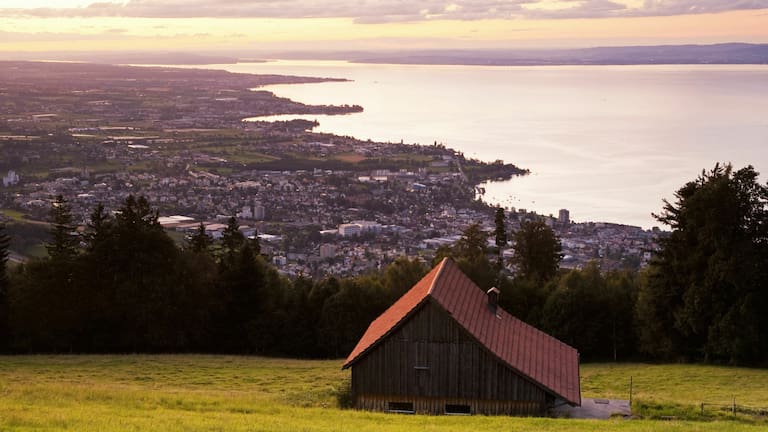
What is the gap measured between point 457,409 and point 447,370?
1.06 m

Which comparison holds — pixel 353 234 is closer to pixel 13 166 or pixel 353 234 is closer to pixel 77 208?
pixel 77 208

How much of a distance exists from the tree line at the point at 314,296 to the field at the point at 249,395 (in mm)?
3226

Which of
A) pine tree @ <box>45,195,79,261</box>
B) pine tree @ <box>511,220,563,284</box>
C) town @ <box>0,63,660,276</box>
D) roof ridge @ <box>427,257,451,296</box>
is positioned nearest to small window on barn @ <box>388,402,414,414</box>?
roof ridge @ <box>427,257,451,296</box>

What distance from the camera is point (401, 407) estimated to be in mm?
22828

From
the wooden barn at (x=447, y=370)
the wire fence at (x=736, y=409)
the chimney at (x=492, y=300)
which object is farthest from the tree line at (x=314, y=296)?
the wooden barn at (x=447, y=370)

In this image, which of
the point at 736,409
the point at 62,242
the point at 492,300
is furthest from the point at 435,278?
the point at 62,242

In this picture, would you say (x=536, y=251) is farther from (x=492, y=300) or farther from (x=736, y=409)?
(x=736, y=409)

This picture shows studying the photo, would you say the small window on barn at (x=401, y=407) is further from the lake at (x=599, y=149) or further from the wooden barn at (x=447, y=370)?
the lake at (x=599, y=149)

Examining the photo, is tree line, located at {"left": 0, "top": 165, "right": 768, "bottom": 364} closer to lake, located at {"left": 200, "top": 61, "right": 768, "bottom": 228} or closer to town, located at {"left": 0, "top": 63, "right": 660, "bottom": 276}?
town, located at {"left": 0, "top": 63, "right": 660, "bottom": 276}

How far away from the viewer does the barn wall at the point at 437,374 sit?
22.2m

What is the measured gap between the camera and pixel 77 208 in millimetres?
83875

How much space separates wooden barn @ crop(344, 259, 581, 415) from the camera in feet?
72.8

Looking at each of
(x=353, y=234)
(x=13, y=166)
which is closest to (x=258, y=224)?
(x=353, y=234)

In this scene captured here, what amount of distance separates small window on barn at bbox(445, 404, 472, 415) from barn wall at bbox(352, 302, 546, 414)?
0.13 metres
